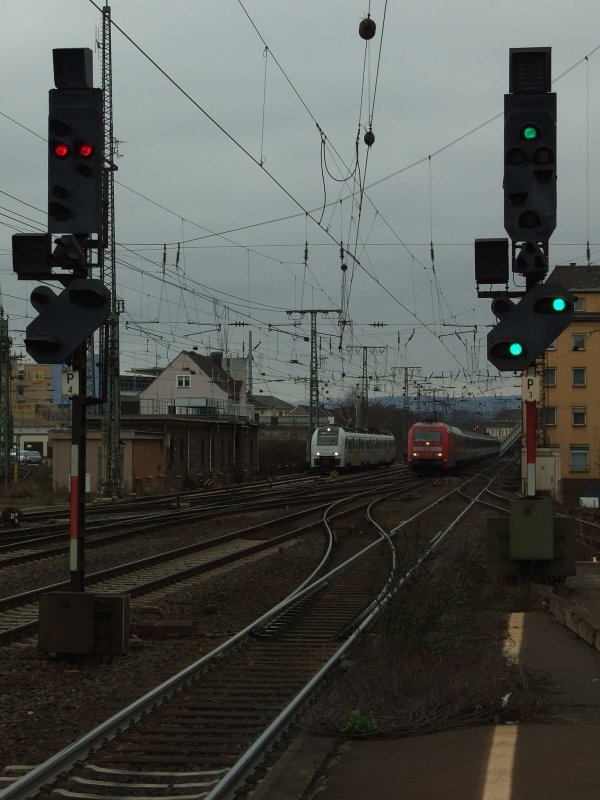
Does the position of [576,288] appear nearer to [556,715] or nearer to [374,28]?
[374,28]

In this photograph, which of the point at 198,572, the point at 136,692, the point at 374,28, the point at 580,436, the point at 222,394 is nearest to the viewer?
the point at 136,692

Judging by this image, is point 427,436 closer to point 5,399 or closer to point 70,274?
point 5,399

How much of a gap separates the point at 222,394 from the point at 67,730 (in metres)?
88.4

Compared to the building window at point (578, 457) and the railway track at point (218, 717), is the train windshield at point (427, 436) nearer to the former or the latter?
the building window at point (578, 457)

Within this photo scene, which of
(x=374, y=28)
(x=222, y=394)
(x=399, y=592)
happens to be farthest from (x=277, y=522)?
(x=222, y=394)

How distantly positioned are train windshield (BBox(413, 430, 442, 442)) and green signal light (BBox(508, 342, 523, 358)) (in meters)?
45.5

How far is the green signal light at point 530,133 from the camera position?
1052cm

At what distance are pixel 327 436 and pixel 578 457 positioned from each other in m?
16.0

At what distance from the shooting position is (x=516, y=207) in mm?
10586

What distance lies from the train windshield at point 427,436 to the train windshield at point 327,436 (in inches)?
234

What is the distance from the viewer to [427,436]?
55969mm

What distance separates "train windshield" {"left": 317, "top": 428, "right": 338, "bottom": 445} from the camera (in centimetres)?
6028

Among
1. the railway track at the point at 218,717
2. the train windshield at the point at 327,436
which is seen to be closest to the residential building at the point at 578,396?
the train windshield at the point at 327,436

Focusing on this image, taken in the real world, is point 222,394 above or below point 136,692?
above
